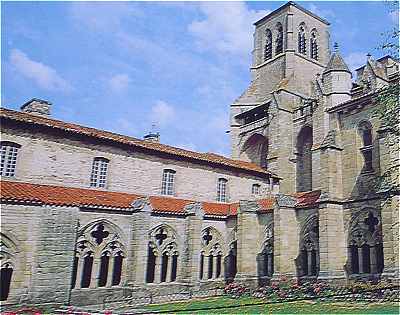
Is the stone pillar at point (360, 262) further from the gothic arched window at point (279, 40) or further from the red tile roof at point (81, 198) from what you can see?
the gothic arched window at point (279, 40)

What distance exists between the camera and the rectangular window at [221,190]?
88.9ft

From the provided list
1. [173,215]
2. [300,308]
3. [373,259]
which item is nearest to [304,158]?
[373,259]

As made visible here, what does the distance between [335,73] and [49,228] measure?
1933 cm

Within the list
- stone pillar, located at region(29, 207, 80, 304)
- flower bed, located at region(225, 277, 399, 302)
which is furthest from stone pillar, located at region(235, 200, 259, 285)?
stone pillar, located at region(29, 207, 80, 304)

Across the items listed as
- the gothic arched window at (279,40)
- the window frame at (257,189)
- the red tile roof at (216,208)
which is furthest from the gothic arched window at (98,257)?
the gothic arched window at (279,40)

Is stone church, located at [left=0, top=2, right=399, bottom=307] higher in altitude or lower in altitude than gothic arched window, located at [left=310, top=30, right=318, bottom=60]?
lower

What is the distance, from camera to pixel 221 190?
89.5ft

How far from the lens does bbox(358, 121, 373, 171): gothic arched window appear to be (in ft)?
73.4

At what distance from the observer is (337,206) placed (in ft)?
69.4

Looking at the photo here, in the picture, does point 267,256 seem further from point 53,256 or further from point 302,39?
point 302,39

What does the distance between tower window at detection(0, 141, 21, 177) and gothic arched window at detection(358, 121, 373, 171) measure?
60.7ft

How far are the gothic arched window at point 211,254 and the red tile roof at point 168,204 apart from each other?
2.14 m

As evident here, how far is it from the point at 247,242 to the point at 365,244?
627 cm

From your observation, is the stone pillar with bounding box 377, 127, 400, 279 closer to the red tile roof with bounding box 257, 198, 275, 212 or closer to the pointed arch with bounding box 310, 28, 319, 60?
the red tile roof with bounding box 257, 198, 275, 212
